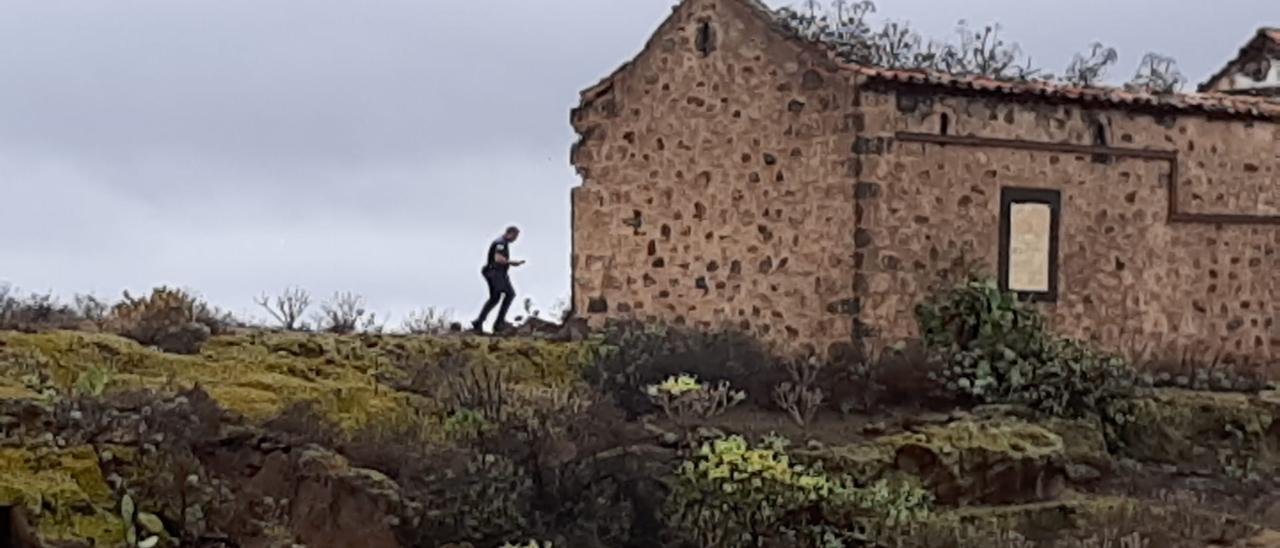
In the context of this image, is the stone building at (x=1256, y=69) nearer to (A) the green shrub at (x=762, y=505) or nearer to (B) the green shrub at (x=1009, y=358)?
(B) the green shrub at (x=1009, y=358)

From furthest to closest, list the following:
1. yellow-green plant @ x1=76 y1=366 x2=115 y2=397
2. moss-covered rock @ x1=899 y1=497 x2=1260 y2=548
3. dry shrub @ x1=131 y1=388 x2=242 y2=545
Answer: moss-covered rock @ x1=899 y1=497 x2=1260 y2=548 < yellow-green plant @ x1=76 y1=366 x2=115 y2=397 < dry shrub @ x1=131 y1=388 x2=242 y2=545

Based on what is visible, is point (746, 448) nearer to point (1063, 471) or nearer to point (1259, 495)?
point (1063, 471)

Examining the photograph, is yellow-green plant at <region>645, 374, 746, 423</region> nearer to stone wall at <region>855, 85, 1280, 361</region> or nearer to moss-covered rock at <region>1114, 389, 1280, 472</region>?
stone wall at <region>855, 85, 1280, 361</region>

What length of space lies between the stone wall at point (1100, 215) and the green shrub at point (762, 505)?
15.7ft

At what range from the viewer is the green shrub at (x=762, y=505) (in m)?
14.9

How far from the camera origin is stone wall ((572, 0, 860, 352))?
65.8 feet

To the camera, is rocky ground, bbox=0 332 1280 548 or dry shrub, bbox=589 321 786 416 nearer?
rocky ground, bbox=0 332 1280 548

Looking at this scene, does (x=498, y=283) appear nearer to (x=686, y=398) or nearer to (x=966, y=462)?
(x=686, y=398)

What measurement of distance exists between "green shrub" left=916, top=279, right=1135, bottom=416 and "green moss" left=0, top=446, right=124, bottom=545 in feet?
27.8

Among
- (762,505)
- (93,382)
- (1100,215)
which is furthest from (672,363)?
(93,382)

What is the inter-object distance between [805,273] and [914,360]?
5.61 ft

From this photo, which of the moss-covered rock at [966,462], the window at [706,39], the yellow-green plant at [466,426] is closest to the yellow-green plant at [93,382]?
the yellow-green plant at [466,426]

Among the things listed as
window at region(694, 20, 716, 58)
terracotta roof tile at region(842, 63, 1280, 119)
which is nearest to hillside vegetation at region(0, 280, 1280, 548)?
terracotta roof tile at region(842, 63, 1280, 119)

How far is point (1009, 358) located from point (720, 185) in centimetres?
393
